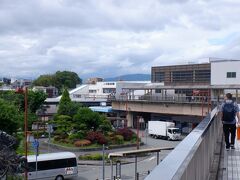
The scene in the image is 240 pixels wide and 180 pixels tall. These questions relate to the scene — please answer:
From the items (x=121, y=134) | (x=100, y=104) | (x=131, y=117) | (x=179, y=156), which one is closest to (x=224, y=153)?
(x=179, y=156)

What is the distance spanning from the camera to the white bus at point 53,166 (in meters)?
27.4

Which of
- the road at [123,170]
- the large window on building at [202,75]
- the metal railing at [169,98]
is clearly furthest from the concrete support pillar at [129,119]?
the road at [123,170]

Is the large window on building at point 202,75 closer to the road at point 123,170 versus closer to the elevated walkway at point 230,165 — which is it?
the road at point 123,170

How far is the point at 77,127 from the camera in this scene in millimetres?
51531

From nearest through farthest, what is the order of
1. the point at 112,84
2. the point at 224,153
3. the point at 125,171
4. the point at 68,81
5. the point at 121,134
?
the point at 224,153 < the point at 125,171 < the point at 121,134 < the point at 112,84 < the point at 68,81

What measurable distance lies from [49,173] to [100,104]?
61836 millimetres

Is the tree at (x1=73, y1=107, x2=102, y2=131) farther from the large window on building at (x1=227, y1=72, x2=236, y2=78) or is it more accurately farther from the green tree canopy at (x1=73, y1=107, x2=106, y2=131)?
the large window on building at (x1=227, y1=72, x2=236, y2=78)

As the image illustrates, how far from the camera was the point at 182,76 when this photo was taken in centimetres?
9575

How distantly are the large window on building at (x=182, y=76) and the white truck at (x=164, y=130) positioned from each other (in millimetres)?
34868

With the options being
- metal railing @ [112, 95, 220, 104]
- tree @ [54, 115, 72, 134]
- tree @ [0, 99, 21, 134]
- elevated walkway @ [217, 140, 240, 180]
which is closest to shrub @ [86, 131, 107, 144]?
tree @ [54, 115, 72, 134]

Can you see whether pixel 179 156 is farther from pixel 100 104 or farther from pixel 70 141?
pixel 100 104

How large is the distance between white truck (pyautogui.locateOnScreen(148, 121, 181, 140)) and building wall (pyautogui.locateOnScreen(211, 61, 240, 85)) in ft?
61.9

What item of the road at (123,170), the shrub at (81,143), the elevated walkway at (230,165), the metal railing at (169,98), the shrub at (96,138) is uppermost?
the metal railing at (169,98)

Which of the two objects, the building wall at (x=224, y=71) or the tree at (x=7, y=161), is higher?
the building wall at (x=224, y=71)
